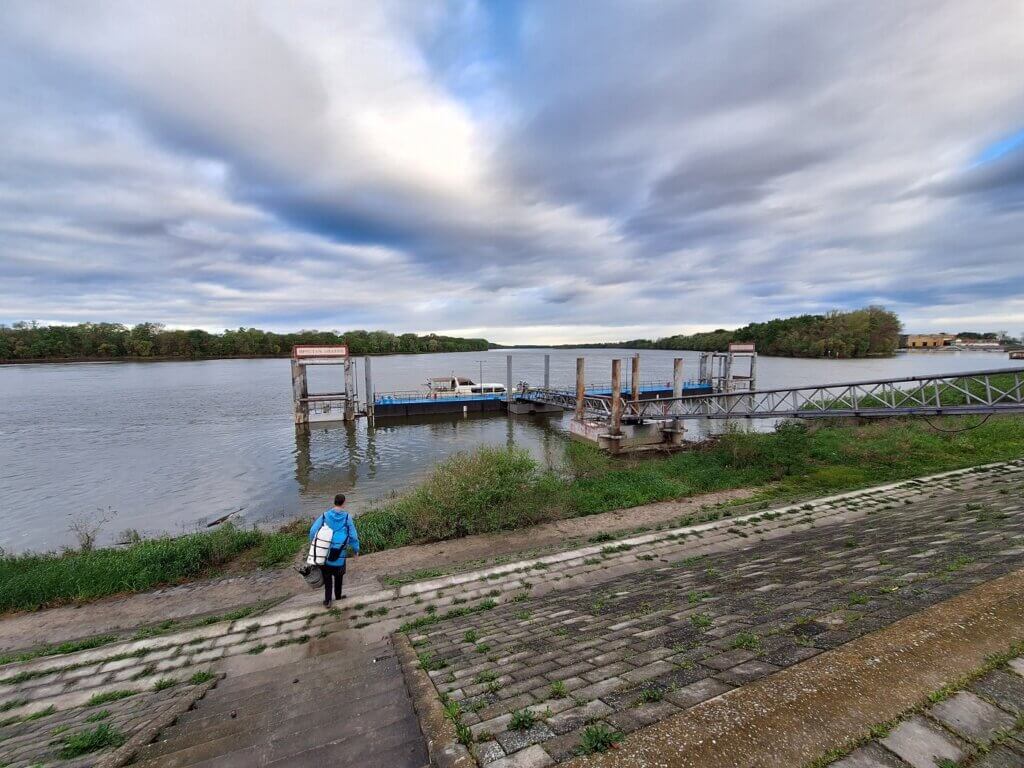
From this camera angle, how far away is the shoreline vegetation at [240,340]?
90.8 meters

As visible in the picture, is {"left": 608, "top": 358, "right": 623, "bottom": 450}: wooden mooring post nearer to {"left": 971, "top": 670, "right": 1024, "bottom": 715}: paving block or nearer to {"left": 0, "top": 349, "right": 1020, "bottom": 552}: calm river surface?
{"left": 0, "top": 349, "right": 1020, "bottom": 552}: calm river surface

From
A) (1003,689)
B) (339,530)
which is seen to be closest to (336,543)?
(339,530)

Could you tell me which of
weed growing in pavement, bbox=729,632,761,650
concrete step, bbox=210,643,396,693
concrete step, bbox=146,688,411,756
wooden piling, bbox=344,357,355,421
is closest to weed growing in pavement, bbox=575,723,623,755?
weed growing in pavement, bbox=729,632,761,650

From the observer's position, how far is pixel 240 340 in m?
116

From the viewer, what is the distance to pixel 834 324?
91.8 meters

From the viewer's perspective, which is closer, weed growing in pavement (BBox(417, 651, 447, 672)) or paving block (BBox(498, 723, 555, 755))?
paving block (BBox(498, 723, 555, 755))

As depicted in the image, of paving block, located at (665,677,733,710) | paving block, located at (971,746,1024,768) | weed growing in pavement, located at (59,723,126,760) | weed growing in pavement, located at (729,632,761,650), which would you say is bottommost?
weed growing in pavement, located at (59,723,126,760)

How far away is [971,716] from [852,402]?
59.8 ft

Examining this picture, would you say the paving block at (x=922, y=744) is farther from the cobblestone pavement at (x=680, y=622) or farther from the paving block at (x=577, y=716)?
the paving block at (x=577, y=716)

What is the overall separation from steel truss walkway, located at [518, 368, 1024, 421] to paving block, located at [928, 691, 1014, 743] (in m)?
11.9

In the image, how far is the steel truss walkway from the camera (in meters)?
11.8

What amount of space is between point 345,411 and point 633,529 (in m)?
29.6

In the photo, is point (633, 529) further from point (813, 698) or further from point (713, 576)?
point (813, 698)

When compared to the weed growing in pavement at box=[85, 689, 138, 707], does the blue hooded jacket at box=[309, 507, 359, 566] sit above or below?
Result: above
